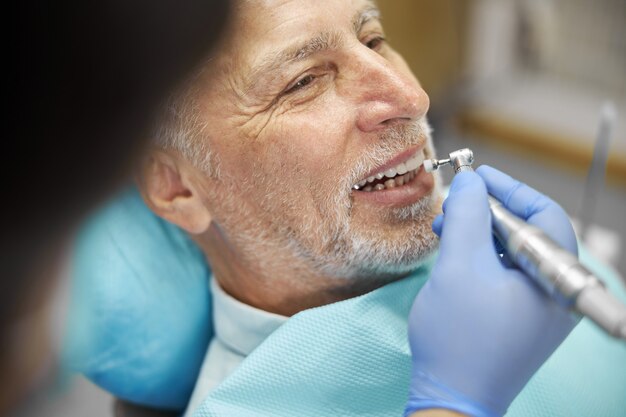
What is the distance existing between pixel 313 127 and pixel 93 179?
60cm

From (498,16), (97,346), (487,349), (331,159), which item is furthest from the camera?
(498,16)

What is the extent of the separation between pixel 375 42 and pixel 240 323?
0.54 m

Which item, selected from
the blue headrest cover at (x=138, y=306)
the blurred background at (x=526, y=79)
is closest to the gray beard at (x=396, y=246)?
the blue headrest cover at (x=138, y=306)

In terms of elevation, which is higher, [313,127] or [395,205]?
[313,127]

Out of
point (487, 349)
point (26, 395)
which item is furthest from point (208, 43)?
point (487, 349)

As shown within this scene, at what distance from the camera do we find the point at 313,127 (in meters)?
1.06

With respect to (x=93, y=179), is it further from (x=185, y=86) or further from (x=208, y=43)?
(x=185, y=86)

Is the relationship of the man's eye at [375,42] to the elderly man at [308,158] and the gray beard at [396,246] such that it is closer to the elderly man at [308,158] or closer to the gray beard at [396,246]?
the elderly man at [308,158]

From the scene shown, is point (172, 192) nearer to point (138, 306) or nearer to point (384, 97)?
point (138, 306)

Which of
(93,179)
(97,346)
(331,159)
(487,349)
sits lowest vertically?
(97,346)

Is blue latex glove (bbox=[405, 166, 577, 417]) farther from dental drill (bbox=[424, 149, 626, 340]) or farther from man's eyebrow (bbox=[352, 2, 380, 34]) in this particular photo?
→ man's eyebrow (bbox=[352, 2, 380, 34])

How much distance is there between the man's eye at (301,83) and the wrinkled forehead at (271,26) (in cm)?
6

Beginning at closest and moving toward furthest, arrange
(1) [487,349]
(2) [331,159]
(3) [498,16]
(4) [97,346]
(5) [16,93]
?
1. (5) [16,93]
2. (1) [487,349]
3. (2) [331,159]
4. (4) [97,346]
5. (3) [498,16]

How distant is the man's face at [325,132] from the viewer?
1039 millimetres
